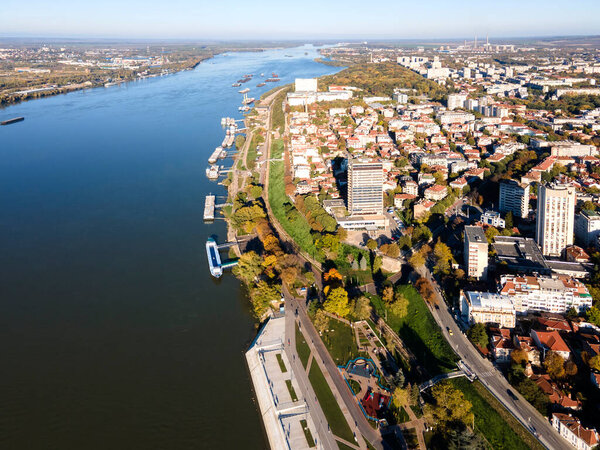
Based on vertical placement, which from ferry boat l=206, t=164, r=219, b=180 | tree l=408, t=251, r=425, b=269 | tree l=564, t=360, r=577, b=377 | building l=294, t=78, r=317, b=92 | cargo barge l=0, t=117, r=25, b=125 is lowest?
tree l=564, t=360, r=577, b=377

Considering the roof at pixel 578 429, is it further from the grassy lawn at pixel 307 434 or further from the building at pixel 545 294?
the grassy lawn at pixel 307 434

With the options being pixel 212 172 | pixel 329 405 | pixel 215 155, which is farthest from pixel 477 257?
pixel 215 155

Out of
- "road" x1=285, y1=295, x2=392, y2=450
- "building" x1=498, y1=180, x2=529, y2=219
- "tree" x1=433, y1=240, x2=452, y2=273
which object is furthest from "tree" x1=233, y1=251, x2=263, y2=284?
"building" x1=498, y1=180, x2=529, y2=219

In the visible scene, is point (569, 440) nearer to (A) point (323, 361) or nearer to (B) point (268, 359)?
(A) point (323, 361)

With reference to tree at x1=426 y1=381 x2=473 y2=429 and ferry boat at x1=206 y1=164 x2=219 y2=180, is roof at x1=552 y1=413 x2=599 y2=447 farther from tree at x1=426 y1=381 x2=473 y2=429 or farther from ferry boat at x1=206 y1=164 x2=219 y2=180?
ferry boat at x1=206 y1=164 x2=219 y2=180

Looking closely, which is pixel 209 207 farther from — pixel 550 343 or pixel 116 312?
pixel 550 343

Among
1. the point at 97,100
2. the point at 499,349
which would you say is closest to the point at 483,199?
the point at 499,349
